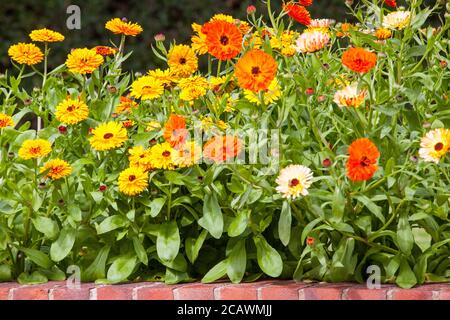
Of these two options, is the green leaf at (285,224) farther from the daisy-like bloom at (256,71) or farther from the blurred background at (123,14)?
the blurred background at (123,14)

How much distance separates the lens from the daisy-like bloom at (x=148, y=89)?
3.18 m

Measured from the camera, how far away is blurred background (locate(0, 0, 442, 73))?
23.2 ft

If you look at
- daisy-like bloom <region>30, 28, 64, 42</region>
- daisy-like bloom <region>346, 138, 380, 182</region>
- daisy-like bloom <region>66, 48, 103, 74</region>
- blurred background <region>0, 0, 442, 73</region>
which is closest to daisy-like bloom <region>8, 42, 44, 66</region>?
daisy-like bloom <region>30, 28, 64, 42</region>

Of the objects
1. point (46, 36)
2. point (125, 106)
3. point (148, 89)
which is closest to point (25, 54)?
point (46, 36)

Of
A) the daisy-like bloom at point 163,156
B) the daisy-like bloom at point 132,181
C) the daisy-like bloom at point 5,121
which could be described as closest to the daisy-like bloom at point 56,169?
the daisy-like bloom at point 132,181

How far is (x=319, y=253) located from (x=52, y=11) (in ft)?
15.8

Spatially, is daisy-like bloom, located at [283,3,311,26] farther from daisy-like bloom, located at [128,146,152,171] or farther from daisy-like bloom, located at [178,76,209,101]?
daisy-like bloom, located at [128,146,152,171]

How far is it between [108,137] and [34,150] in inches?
9.7

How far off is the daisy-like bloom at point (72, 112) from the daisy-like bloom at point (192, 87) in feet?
1.13

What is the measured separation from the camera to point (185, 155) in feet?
9.64
